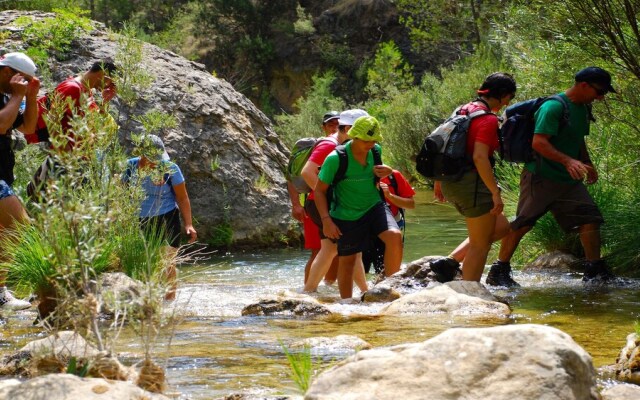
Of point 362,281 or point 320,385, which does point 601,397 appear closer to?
point 320,385

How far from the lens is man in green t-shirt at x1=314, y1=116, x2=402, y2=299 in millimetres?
8086

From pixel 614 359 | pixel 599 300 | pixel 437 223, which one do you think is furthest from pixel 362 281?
pixel 437 223

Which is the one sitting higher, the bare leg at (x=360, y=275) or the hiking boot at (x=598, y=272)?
the hiking boot at (x=598, y=272)

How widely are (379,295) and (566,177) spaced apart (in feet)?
6.30

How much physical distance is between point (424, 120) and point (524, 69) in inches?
572

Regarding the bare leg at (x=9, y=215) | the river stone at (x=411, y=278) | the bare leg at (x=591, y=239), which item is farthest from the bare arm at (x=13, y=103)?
the bare leg at (x=591, y=239)

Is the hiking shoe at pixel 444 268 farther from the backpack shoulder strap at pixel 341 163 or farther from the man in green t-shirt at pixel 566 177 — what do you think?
the backpack shoulder strap at pixel 341 163

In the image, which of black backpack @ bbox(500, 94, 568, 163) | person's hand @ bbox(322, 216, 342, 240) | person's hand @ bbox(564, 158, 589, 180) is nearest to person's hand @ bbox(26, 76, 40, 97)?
person's hand @ bbox(322, 216, 342, 240)

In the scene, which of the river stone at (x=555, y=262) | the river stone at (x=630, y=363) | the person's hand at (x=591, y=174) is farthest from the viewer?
the river stone at (x=555, y=262)

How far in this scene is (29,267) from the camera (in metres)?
7.29

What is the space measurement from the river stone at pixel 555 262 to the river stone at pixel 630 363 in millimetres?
5053

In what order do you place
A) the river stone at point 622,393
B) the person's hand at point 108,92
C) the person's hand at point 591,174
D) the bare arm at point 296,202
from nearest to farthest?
1. the river stone at point 622,393
2. the person's hand at point 108,92
3. the person's hand at point 591,174
4. the bare arm at point 296,202

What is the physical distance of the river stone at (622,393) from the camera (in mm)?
4355

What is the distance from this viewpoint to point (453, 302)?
25.3 feet
